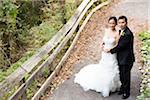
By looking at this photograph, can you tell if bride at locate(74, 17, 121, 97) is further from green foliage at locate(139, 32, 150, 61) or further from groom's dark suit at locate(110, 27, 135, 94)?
green foliage at locate(139, 32, 150, 61)

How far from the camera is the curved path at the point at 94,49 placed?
27.7ft

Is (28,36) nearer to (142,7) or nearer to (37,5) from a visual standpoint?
(37,5)

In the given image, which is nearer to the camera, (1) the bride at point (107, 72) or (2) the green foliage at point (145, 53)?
(2) the green foliage at point (145, 53)

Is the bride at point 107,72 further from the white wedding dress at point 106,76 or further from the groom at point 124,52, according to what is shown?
the groom at point 124,52

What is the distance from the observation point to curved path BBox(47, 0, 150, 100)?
27.7ft

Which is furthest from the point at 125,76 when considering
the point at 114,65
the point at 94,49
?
the point at 94,49

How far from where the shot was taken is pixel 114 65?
27.1 feet

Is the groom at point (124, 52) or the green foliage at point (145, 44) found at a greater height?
the groom at point (124, 52)

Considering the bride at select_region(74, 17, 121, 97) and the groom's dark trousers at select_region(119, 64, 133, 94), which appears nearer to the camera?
the groom's dark trousers at select_region(119, 64, 133, 94)

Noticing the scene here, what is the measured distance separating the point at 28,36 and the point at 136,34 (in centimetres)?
450

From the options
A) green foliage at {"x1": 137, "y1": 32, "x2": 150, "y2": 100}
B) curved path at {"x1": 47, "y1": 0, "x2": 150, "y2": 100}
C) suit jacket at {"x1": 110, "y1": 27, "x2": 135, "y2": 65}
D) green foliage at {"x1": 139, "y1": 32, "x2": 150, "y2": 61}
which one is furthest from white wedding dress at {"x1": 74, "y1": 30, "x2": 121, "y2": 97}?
green foliage at {"x1": 139, "y1": 32, "x2": 150, "y2": 61}

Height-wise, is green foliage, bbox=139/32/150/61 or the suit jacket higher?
the suit jacket

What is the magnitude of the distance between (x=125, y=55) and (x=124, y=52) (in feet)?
0.23

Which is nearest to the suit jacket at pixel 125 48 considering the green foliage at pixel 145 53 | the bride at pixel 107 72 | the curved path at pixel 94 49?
the bride at pixel 107 72
